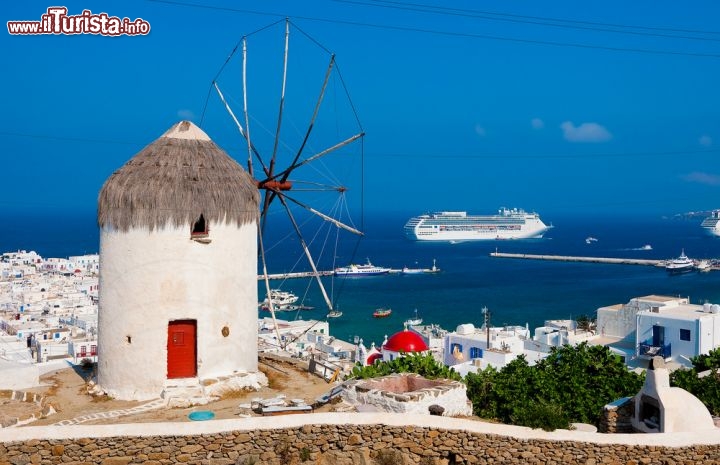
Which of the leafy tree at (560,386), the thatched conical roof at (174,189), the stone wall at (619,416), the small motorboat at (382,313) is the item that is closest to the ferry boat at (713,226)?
the small motorboat at (382,313)

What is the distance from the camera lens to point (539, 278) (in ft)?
295

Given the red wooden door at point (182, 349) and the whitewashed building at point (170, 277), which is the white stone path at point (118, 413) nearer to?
the whitewashed building at point (170, 277)

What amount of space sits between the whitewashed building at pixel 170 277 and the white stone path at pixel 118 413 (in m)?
0.22

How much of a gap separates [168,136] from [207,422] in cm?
634

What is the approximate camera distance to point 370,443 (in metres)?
9.15

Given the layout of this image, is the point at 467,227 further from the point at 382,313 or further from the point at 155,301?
the point at 155,301

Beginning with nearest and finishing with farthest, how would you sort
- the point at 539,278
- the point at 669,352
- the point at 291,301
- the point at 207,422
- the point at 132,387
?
the point at 207,422 → the point at 132,387 → the point at 669,352 → the point at 291,301 → the point at 539,278

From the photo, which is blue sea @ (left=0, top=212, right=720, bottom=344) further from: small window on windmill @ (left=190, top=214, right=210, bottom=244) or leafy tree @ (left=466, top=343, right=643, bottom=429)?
small window on windmill @ (left=190, top=214, right=210, bottom=244)

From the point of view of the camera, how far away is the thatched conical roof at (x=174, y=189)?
12.3 meters

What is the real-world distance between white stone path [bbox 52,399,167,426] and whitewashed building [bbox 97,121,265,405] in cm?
22

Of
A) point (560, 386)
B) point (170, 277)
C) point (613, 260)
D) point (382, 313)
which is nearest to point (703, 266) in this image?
point (613, 260)

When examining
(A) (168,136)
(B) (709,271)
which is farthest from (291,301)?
(B) (709,271)

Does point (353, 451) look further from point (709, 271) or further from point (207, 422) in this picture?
point (709, 271)

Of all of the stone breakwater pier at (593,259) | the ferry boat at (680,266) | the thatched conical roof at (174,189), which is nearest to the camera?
the thatched conical roof at (174,189)
